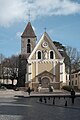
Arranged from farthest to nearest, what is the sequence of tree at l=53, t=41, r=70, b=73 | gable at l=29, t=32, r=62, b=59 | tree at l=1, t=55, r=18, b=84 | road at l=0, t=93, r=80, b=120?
tree at l=1, t=55, r=18, b=84, tree at l=53, t=41, r=70, b=73, gable at l=29, t=32, r=62, b=59, road at l=0, t=93, r=80, b=120

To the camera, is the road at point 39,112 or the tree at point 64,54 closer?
the road at point 39,112

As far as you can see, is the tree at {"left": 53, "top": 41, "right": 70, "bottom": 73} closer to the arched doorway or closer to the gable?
the gable

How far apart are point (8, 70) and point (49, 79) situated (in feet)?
82.5

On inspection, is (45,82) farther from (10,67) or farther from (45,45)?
(10,67)

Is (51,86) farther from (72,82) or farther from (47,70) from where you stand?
(72,82)

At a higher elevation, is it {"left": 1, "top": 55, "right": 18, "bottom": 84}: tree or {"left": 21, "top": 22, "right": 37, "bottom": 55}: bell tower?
{"left": 21, "top": 22, "right": 37, "bottom": 55}: bell tower

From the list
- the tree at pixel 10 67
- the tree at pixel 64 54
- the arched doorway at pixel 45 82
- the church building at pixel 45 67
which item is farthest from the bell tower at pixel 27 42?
the arched doorway at pixel 45 82

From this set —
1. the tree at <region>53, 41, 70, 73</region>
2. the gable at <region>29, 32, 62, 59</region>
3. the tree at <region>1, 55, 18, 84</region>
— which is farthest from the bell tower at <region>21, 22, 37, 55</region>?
the tree at <region>1, 55, 18, 84</region>

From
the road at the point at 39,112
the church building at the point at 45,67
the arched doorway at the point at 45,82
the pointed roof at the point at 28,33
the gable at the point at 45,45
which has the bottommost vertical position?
the road at the point at 39,112

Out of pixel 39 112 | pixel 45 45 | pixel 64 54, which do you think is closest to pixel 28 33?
pixel 45 45

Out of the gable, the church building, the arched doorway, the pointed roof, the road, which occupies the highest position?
the pointed roof

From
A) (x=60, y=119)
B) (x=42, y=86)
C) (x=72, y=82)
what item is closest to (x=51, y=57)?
(x=42, y=86)

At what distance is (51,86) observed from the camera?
236 feet

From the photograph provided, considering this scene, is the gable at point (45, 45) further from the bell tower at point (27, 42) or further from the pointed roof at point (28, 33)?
the pointed roof at point (28, 33)
